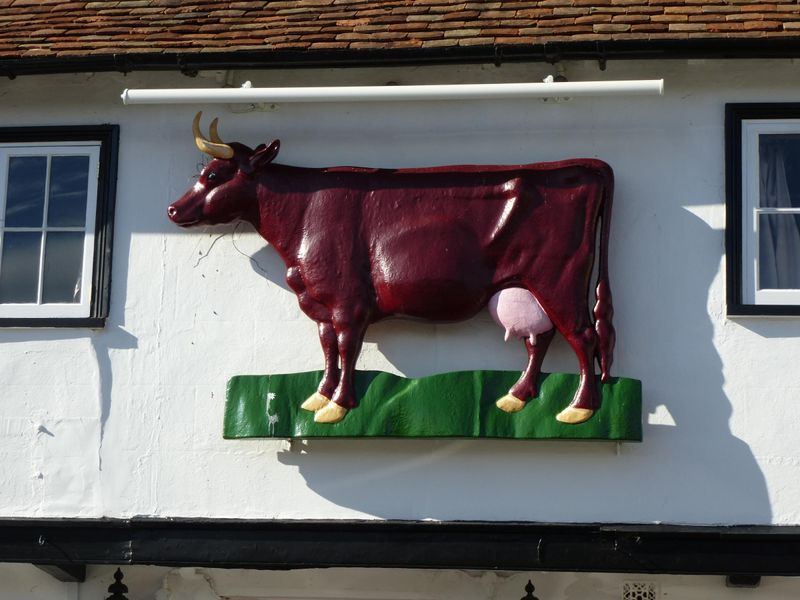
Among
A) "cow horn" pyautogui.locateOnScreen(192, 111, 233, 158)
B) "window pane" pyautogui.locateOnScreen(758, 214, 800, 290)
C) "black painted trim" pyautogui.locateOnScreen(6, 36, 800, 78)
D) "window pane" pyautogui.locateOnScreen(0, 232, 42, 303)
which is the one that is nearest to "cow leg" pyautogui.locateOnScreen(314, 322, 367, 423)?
"cow horn" pyautogui.locateOnScreen(192, 111, 233, 158)

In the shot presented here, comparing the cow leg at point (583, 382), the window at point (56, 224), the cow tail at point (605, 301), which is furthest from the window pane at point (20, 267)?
the cow tail at point (605, 301)

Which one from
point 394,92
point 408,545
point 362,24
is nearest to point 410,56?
point 394,92

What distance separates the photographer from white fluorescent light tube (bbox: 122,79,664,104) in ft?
29.1

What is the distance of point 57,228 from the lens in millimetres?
9484

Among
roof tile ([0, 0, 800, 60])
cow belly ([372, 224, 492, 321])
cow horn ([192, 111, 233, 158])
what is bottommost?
cow belly ([372, 224, 492, 321])

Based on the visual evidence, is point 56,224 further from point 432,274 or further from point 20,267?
point 432,274

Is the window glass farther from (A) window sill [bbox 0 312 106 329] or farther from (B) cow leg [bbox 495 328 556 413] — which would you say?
(A) window sill [bbox 0 312 106 329]

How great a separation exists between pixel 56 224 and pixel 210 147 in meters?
1.19

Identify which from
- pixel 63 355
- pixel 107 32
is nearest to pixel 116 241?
pixel 63 355

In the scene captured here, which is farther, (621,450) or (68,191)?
(68,191)

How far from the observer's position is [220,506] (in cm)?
891

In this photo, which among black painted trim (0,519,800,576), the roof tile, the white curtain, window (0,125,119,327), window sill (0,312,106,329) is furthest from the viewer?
window (0,125,119,327)

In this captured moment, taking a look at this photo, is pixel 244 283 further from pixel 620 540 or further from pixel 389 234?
pixel 620 540

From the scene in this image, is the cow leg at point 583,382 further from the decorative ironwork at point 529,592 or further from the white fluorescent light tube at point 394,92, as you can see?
the white fluorescent light tube at point 394,92
